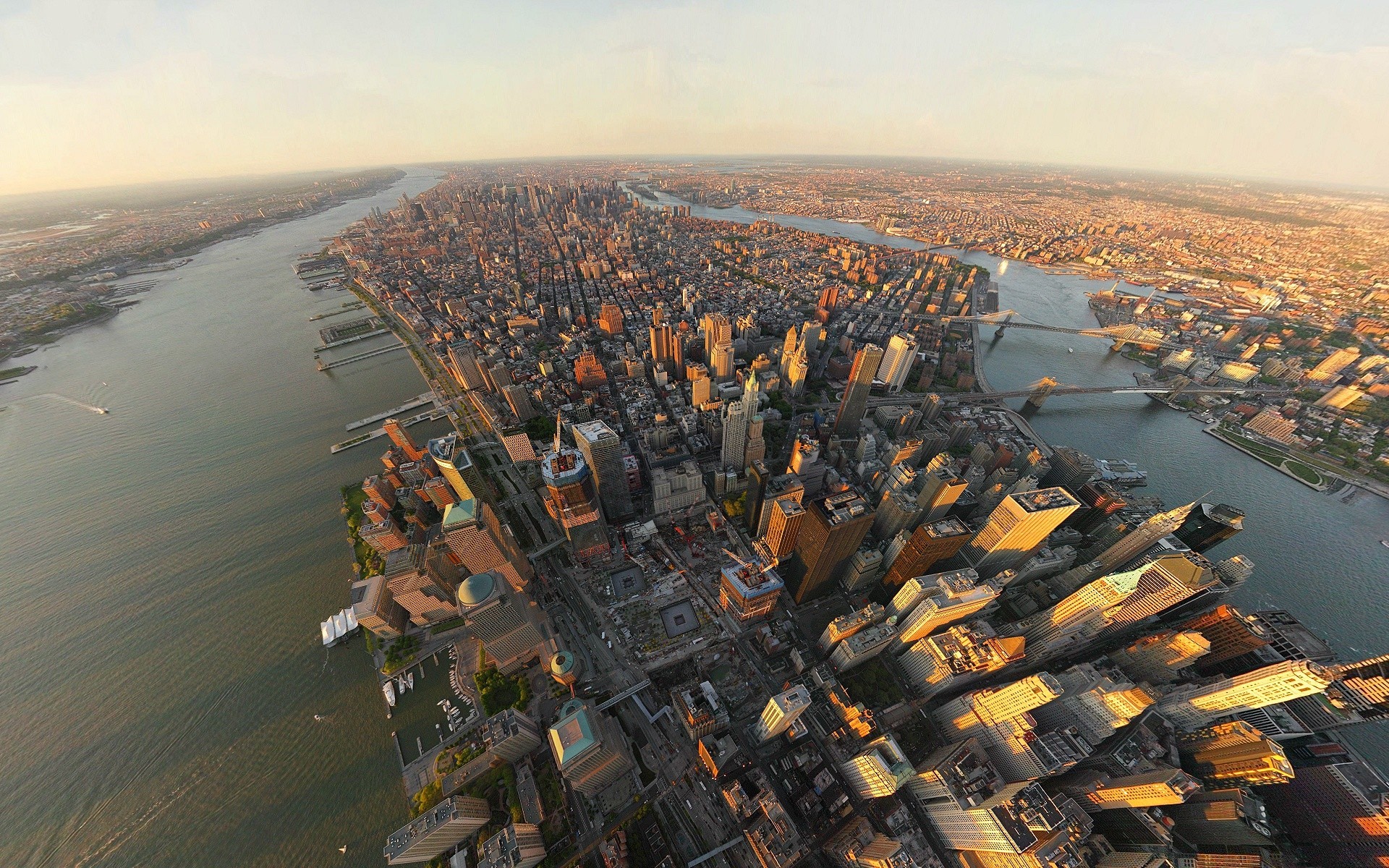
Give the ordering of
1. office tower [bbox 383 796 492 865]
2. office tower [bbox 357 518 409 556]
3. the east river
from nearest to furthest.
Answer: office tower [bbox 383 796 492 865] < the east river < office tower [bbox 357 518 409 556]

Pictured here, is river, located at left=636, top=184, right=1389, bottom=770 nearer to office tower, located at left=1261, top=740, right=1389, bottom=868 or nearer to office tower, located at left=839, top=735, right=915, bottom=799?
office tower, located at left=1261, top=740, right=1389, bottom=868

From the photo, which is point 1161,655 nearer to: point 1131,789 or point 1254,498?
point 1131,789

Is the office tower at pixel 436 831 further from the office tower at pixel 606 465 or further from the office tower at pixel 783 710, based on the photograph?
the office tower at pixel 606 465

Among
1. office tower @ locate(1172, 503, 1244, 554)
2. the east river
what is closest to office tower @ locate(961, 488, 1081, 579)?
office tower @ locate(1172, 503, 1244, 554)

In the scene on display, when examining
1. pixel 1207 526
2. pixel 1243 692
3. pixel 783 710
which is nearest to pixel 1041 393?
pixel 1207 526

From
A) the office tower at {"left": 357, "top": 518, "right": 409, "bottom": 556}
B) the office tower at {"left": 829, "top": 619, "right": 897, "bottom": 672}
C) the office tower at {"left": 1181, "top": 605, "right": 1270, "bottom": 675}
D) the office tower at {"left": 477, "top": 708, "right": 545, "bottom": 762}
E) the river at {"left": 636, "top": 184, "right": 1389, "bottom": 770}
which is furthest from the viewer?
the river at {"left": 636, "top": 184, "right": 1389, "bottom": 770}

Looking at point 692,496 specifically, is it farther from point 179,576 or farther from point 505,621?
point 179,576
